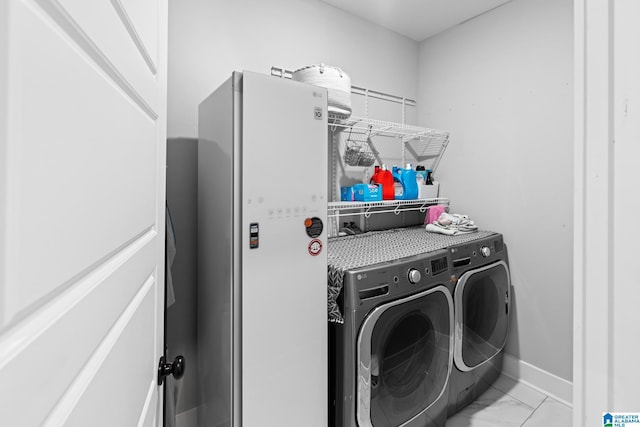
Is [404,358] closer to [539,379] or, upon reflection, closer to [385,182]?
[385,182]

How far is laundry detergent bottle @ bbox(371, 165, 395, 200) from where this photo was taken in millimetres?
2252

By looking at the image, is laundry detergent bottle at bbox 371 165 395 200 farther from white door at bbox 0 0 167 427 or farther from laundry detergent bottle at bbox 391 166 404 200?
white door at bbox 0 0 167 427

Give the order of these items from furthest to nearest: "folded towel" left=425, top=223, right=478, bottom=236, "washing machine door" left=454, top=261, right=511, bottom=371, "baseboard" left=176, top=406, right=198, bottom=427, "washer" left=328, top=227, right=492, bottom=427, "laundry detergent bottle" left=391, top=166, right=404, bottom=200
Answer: "laundry detergent bottle" left=391, top=166, right=404, bottom=200, "folded towel" left=425, top=223, right=478, bottom=236, "washing machine door" left=454, top=261, right=511, bottom=371, "baseboard" left=176, top=406, right=198, bottom=427, "washer" left=328, top=227, right=492, bottom=427

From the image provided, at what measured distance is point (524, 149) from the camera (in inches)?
85.3

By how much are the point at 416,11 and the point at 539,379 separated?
2817 millimetres

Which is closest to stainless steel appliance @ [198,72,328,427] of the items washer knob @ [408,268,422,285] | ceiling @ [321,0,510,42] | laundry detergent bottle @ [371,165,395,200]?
washer knob @ [408,268,422,285]

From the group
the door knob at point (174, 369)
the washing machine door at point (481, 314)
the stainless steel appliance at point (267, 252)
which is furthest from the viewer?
the washing machine door at point (481, 314)

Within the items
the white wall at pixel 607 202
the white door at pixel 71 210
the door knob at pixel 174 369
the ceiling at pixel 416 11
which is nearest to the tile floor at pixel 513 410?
the door knob at pixel 174 369

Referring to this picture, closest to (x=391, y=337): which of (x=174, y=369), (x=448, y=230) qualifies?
(x=174, y=369)

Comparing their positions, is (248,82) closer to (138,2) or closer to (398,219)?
(138,2)

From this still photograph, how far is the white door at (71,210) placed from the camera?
0.23m

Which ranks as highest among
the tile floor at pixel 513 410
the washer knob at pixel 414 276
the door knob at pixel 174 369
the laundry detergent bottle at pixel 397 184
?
the laundry detergent bottle at pixel 397 184

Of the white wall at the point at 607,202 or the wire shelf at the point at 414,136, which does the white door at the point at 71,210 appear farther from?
the wire shelf at the point at 414,136

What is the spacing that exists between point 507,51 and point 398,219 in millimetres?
1473
